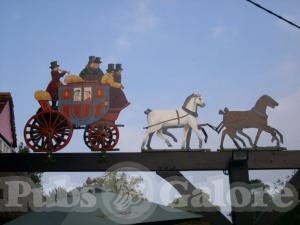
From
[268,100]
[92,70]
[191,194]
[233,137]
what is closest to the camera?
[191,194]

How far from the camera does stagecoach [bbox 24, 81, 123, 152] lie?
8820mm

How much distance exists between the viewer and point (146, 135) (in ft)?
28.2

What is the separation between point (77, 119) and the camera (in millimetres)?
8969

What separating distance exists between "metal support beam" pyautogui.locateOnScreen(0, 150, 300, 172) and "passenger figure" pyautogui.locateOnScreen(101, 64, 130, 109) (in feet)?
4.08

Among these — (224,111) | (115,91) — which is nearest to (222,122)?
(224,111)

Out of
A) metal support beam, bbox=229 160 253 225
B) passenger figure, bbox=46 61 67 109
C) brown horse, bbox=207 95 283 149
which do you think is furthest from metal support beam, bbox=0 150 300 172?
passenger figure, bbox=46 61 67 109

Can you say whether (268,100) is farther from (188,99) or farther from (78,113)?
(78,113)

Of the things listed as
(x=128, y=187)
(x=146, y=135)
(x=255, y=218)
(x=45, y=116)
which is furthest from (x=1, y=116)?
(x=128, y=187)

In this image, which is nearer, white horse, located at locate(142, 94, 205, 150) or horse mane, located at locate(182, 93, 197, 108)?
white horse, located at locate(142, 94, 205, 150)

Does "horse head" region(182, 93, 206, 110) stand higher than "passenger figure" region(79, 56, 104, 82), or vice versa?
"passenger figure" region(79, 56, 104, 82)

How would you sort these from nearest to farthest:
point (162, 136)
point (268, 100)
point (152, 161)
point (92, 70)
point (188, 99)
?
point (152, 161), point (162, 136), point (268, 100), point (188, 99), point (92, 70)

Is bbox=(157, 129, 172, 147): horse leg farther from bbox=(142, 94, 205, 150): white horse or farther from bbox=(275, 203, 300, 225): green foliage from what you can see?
bbox=(275, 203, 300, 225): green foliage

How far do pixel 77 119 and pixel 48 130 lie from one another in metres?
0.63

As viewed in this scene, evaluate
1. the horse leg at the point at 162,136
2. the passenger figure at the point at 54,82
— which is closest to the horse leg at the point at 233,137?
the horse leg at the point at 162,136
